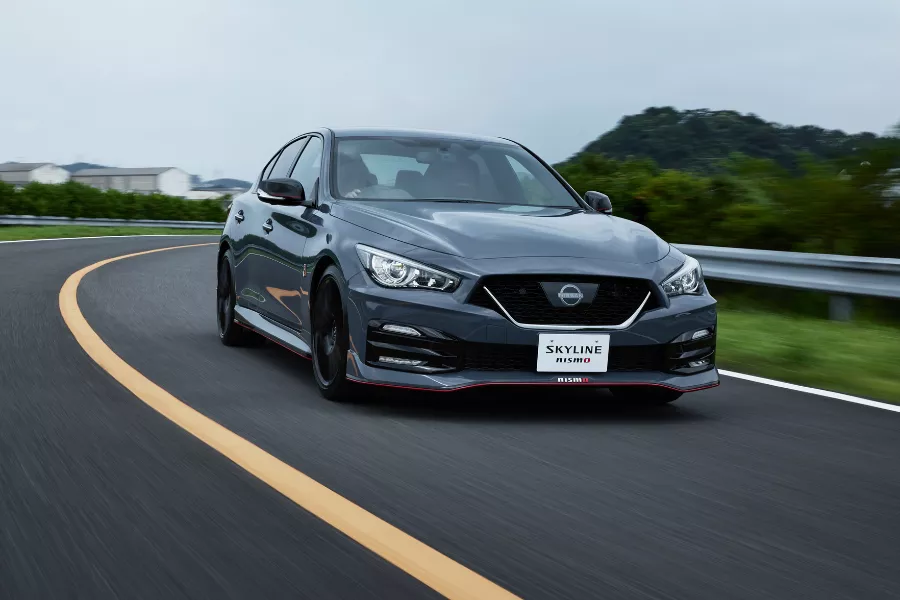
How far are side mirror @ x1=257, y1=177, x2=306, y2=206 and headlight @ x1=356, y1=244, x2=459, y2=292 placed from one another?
1.13 meters

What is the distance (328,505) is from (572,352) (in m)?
2.02

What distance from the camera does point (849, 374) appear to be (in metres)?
8.18

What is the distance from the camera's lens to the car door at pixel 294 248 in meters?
7.17

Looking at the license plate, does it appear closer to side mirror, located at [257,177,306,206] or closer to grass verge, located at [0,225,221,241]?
side mirror, located at [257,177,306,206]

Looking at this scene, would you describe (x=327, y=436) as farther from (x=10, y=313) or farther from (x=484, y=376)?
(x=10, y=313)

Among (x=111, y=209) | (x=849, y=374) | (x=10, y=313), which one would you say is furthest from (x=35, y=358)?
(x=111, y=209)

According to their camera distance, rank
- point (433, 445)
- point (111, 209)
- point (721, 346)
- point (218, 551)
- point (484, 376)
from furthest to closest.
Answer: point (111, 209)
point (721, 346)
point (484, 376)
point (433, 445)
point (218, 551)

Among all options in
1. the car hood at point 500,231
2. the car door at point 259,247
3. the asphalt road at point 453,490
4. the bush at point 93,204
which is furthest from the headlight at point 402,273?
the bush at point 93,204

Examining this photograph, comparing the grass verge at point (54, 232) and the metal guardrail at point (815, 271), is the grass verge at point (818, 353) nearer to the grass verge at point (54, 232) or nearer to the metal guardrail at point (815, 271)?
the metal guardrail at point (815, 271)

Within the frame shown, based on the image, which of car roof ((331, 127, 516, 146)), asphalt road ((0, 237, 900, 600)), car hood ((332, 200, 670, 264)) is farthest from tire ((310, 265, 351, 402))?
car roof ((331, 127, 516, 146))

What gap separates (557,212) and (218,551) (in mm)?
4022

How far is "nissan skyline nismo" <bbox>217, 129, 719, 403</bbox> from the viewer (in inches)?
235

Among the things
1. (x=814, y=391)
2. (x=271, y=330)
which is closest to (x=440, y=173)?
(x=271, y=330)

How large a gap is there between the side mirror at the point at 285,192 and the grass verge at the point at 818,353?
3.27 meters
